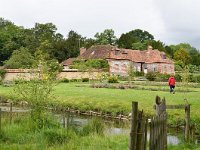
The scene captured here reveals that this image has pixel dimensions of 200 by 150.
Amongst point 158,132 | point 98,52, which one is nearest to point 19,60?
point 98,52

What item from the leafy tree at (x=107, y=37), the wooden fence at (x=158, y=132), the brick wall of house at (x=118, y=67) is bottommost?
the wooden fence at (x=158, y=132)

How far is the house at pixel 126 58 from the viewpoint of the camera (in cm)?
7125

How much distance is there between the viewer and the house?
71250 mm

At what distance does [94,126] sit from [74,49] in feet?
238

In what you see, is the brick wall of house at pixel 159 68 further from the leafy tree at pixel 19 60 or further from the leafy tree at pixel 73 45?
the leafy tree at pixel 19 60

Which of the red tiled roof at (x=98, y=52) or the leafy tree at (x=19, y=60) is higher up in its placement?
the red tiled roof at (x=98, y=52)

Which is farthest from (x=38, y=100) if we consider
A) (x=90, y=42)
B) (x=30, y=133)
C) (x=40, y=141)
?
(x=90, y=42)

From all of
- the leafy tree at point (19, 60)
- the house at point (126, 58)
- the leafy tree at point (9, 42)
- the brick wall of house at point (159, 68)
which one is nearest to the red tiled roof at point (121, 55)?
the house at point (126, 58)

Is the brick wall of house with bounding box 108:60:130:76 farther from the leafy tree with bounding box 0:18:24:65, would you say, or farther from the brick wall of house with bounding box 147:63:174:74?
the leafy tree with bounding box 0:18:24:65

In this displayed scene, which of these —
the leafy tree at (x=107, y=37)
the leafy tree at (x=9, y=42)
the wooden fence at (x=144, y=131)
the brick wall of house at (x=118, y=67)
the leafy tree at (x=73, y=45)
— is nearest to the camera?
the wooden fence at (x=144, y=131)

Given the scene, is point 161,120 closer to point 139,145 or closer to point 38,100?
point 139,145

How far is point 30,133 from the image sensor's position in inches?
502

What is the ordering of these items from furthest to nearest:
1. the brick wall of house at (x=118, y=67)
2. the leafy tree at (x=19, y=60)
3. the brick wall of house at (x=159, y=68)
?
1. the brick wall of house at (x=159, y=68)
2. the brick wall of house at (x=118, y=67)
3. the leafy tree at (x=19, y=60)

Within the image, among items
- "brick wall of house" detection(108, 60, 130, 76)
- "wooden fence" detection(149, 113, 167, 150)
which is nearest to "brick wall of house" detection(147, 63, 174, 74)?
"brick wall of house" detection(108, 60, 130, 76)
